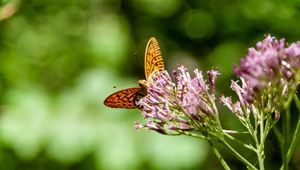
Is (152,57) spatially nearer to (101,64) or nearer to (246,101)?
(246,101)

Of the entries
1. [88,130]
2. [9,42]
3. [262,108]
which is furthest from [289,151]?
[9,42]

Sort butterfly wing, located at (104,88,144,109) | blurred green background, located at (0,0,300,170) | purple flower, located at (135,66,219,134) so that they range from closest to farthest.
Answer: purple flower, located at (135,66,219,134)
butterfly wing, located at (104,88,144,109)
blurred green background, located at (0,0,300,170)

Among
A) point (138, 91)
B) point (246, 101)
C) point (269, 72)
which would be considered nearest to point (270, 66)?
point (269, 72)

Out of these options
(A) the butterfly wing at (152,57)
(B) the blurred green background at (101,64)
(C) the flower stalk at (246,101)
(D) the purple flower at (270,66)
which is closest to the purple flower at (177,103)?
(C) the flower stalk at (246,101)

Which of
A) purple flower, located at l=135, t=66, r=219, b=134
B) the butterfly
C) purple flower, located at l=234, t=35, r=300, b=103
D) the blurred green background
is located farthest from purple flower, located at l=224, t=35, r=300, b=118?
the blurred green background

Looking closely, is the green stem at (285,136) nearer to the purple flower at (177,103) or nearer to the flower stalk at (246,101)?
the flower stalk at (246,101)

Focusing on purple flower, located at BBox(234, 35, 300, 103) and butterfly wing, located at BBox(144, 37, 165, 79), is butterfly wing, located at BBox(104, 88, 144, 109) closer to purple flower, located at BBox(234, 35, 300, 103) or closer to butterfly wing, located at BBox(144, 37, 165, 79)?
butterfly wing, located at BBox(144, 37, 165, 79)
